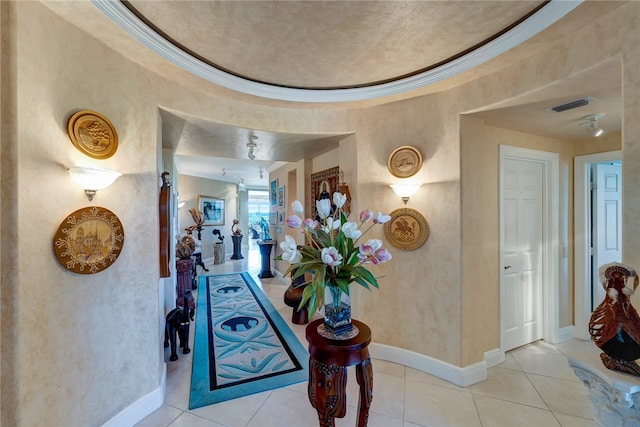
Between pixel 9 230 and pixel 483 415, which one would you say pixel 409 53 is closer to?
pixel 9 230

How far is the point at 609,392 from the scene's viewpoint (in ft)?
3.92

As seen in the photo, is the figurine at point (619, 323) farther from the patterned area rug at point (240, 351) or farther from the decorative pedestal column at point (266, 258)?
the decorative pedestal column at point (266, 258)

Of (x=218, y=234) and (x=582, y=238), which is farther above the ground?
(x=582, y=238)

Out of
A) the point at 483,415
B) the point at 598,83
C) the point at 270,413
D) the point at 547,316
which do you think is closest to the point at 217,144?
the point at 270,413

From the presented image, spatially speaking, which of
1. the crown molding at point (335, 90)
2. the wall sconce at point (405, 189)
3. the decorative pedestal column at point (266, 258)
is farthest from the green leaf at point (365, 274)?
the decorative pedestal column at point (266, 258)

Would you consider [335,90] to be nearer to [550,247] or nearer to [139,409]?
[550,247]

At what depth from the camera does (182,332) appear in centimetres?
282

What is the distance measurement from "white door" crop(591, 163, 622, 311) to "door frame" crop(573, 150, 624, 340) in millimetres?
138

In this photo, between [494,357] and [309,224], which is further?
[494,357]

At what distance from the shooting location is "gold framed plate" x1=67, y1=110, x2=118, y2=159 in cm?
155

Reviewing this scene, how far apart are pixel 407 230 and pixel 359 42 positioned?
5.47 feet

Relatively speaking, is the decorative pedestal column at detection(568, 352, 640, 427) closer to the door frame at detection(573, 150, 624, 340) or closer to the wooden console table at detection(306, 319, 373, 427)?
the wooden console table at detection(306, 319, 373, 427)

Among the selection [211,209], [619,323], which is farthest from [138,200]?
[211,209]

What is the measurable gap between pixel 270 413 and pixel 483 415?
1.62 meters
